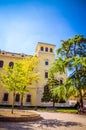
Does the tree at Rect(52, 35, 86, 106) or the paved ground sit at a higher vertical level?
the tree at Rect(52, 35, 86, 106)

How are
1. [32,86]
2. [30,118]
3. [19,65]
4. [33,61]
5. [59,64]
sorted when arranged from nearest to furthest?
[30,118] → [19,65] → [59,64] → [33,61] → [32,86]

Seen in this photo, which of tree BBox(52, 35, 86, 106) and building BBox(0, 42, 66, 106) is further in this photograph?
building BBox(0, 42, 66, 106)

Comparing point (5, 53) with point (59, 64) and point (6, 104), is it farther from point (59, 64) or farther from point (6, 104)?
point (59, 64)

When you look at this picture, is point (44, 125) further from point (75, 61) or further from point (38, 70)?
point (38, 70)

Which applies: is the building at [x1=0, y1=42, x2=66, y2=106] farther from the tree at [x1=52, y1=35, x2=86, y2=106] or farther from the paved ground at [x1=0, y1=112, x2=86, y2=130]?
the paved ground at [x1=0, y1=112, x2=86, y2=130]

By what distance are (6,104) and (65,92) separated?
16.7 m

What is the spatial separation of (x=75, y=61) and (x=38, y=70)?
1677cm

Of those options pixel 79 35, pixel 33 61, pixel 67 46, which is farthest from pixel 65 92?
pixel 33 61

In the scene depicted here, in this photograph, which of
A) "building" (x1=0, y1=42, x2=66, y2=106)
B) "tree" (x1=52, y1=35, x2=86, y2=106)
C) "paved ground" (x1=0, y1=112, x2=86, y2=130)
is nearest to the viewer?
"paved ground" (x1=0, y1=112, x2=86, y2=130)

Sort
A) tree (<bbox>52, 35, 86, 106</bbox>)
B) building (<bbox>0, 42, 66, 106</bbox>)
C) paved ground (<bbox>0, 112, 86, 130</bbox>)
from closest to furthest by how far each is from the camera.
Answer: paved ground (<bbox>0, 112, 86, 130</bbox>) → tree (<bbox>52, 35, 86, 106</bbox>) → building (<bbox>0, 42, 66, 106</bbox>)

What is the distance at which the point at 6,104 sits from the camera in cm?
3078

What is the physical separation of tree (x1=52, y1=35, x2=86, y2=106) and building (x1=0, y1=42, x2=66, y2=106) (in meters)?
12.8

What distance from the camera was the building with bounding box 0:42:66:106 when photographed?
104ft

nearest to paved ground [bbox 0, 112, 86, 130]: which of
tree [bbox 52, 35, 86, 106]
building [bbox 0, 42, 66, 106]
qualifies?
tree [bbox 52, 35, 86, 106]
